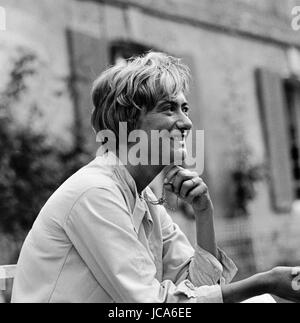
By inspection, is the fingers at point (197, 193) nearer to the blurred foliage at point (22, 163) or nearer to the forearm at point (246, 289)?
the forearm at point (246, 289)

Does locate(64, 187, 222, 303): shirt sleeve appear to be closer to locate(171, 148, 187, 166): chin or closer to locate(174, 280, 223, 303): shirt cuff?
locate(174, 280, 223, 303): shirt cuff

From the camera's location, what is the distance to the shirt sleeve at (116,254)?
1739 mm

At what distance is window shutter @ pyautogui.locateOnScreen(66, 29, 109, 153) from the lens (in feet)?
22.8

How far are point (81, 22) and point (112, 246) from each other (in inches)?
231

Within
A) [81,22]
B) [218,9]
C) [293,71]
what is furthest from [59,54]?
[293,71]

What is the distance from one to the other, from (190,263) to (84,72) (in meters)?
5.13

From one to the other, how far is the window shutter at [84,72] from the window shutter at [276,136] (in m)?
2.81

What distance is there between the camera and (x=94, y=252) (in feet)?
5.82

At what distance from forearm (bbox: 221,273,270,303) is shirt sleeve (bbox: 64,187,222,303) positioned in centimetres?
2

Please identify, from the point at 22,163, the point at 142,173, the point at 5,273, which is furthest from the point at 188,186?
the point at 22,163

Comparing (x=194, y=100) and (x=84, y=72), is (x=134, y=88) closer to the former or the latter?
(x=84, y=72)

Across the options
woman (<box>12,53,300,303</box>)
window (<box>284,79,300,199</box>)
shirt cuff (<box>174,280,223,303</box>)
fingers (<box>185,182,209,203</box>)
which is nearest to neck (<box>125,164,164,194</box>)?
woman (<box>12,53,300,303</box>)

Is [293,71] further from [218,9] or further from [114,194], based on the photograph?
[114,194]

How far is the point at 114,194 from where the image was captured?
6.08 feet
